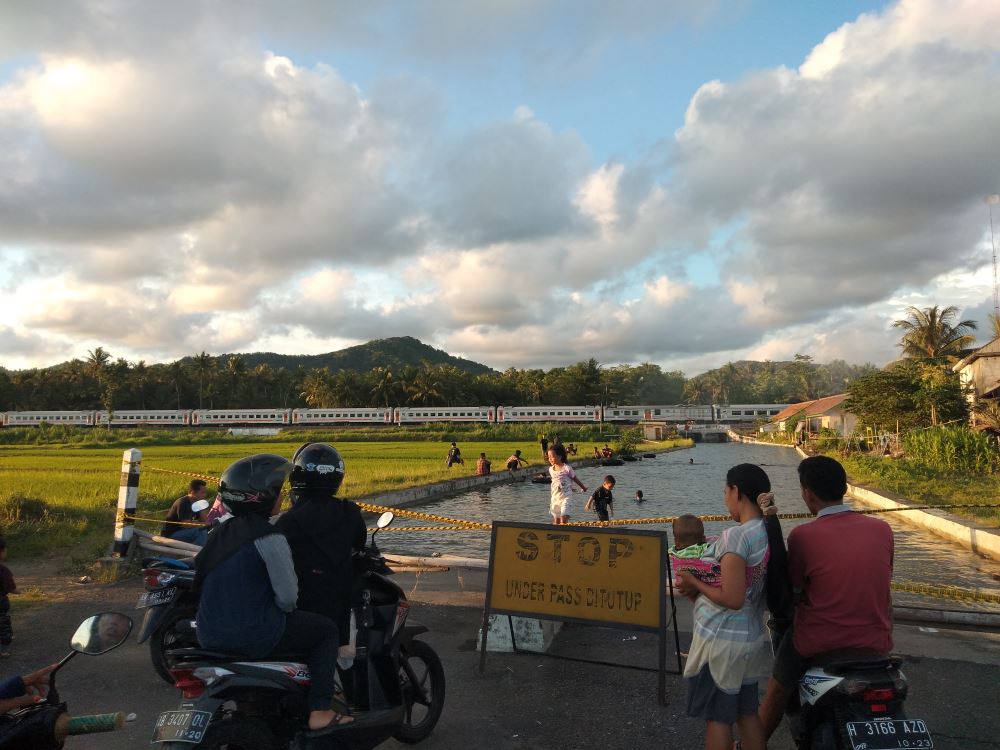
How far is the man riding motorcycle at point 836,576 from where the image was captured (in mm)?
3312

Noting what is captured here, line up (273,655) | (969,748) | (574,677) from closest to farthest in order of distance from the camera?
(273,655) → (969,748) → (574,677)

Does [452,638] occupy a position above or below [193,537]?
below

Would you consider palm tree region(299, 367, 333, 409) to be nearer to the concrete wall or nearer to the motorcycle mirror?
the concrete wall

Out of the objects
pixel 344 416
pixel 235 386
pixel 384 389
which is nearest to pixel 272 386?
pixel 235 386

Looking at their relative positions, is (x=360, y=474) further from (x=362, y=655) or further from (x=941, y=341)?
(x=941, y=341)

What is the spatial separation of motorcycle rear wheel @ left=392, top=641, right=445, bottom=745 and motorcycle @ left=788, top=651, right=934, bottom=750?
2.28 metres

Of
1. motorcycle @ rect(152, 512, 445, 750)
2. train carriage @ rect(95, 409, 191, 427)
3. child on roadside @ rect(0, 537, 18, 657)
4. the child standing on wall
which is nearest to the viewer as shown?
motorcycle @ rect(152, 512, 445, 750)

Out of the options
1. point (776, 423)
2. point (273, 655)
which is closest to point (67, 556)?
point (273, 655)

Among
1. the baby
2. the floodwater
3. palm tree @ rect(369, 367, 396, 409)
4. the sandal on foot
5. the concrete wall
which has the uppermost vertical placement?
palm tree @ rect(369, 367, 396, 409)

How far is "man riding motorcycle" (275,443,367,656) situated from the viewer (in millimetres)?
3660

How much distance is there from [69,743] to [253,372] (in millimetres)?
129799

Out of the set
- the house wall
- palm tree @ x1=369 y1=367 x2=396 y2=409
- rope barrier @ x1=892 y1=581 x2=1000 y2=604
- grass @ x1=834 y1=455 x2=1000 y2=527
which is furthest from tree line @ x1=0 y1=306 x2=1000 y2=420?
rope barrier @ x1=892 y1=581 x2=1000 y2=604

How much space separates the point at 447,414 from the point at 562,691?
280 feet

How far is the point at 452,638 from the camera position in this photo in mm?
6637
